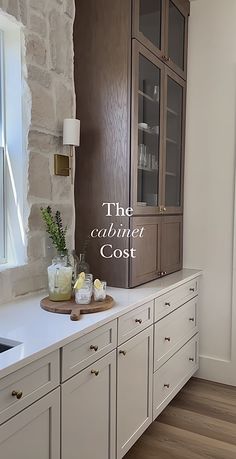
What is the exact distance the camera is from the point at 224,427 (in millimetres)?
2326

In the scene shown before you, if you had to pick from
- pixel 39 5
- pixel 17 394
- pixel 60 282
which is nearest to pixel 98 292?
pixel 60 282

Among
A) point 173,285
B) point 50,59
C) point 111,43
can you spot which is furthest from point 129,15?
point 173,285

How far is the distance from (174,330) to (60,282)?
954 mm

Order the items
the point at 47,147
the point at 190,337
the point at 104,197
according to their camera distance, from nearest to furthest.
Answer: the point at 47,147 < the point at 104,197 < the point at 190,337

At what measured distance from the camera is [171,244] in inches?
111

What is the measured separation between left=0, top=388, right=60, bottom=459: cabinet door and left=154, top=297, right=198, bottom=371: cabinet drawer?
92 centimetres

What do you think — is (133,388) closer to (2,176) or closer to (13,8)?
(2,176)

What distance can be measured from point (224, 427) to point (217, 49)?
261 cm

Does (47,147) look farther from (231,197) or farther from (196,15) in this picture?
(196,15)

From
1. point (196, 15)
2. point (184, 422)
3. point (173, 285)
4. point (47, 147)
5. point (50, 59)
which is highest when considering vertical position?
point (196, 15)

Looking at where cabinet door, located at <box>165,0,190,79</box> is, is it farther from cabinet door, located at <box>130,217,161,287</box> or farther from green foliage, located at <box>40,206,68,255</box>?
green foliage, located at <box>40,206,68,255</box>

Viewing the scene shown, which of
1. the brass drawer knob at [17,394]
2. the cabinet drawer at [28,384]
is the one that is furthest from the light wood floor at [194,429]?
the brass drawer knob at [17,394]

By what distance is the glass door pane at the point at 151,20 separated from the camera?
7.45ft

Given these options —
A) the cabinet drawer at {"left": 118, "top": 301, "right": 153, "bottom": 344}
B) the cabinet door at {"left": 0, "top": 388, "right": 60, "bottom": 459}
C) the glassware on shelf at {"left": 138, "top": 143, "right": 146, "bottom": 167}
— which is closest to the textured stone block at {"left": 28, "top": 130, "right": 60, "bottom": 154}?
the glassware on shelf at {"left": 138, "top": 143, "right": 146, "bottom": 167}
